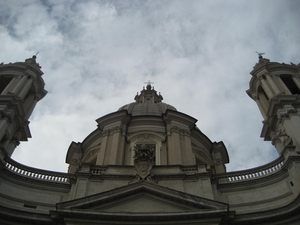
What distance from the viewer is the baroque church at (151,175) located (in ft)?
48.6

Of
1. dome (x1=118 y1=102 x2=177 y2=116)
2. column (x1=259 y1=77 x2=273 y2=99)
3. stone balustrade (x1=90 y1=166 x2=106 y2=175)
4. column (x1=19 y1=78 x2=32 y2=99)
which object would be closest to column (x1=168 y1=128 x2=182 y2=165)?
dome (x1=118 y1=102 x2=177 y2=116)

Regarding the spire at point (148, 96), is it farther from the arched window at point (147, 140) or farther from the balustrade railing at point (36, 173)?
the balustrade railing at point (36, 173)

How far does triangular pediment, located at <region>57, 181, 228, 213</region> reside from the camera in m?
14.8

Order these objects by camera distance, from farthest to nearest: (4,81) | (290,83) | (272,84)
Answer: (290,83), (4,81), (272,84)

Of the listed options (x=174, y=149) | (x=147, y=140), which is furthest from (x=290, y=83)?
(x=147, y=140)

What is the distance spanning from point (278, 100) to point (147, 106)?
1267 centimetres

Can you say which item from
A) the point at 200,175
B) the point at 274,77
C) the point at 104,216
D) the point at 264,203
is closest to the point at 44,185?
the point at 104,216

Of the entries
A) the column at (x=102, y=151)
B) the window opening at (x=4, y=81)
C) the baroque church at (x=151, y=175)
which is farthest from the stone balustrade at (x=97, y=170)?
the window opening at (x=4, y=81)

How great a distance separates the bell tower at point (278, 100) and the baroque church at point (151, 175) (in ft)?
0.26

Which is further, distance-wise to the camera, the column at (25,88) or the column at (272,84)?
the column at (272,84)

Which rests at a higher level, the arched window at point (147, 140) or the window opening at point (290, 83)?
the window opening at point (290, 83)

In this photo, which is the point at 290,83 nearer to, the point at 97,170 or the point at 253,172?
the point at 253,172

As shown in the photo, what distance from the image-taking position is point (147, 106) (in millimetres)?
30859

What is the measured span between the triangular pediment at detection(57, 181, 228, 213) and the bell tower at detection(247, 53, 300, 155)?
21.5 feet
